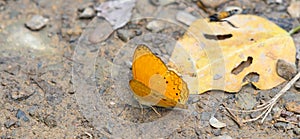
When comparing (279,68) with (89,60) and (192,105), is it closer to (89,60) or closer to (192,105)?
(192,105)

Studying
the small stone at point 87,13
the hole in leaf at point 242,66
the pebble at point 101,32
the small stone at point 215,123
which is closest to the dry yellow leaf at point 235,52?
the hole in leaf at point 242,66

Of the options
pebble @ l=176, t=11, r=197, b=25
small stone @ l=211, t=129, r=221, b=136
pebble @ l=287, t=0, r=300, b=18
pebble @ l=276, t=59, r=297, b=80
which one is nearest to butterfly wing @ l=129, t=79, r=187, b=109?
small stone @ l=211, t=129, r=221, b=136

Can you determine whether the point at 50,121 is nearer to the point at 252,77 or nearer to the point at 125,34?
the point at 125,34

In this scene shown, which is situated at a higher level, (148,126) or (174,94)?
(174,94)

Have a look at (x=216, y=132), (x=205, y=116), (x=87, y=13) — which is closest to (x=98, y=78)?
(x=87, y=13)

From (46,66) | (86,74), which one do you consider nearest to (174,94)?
(86,74)

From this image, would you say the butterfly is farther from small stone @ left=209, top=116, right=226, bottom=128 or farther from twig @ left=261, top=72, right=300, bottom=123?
twig @ left=261, top=72, right=300, bottom=123

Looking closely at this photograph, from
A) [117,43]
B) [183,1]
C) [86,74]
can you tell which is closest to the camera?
[86,74]
